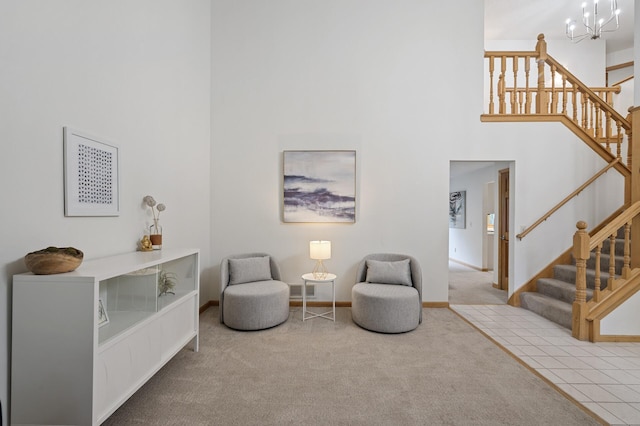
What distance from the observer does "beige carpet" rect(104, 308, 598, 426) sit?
1.91 metres

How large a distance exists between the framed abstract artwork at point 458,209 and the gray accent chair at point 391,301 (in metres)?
5.67

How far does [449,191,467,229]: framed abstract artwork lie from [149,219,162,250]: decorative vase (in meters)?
8.06

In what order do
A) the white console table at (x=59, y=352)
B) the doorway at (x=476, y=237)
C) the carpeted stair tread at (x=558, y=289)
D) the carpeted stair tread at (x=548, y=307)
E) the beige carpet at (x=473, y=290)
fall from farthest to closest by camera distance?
the doorway at (x=476, y=237) → the beige carpet at (x=473, y=290) → the carpeted stair tread at (x=558, y=289) → the carpeted stair tread at (x=548, y=307) → the white console table at (x=59, y=352)

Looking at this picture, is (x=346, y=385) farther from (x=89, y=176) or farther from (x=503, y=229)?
(x=503, y=229)

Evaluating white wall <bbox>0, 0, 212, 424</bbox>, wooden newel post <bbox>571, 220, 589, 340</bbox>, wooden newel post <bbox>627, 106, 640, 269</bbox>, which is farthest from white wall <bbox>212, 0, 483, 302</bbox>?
wooden newel post <bbox>627, 106, 640, 269</bbox>

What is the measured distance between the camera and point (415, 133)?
4176mm

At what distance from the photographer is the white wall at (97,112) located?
1583 millimetres

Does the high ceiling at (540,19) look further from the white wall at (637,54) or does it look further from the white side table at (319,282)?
the white side table at (319,282)

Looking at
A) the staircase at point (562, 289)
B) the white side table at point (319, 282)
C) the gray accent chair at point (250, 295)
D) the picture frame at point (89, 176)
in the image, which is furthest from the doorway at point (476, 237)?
the picture frame at point (89, 176)

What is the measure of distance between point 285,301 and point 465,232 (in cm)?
672

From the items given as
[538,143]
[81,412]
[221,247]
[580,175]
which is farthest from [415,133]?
[81,412]

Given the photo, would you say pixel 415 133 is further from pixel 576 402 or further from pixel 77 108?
pixel 77 108

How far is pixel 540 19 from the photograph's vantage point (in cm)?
552

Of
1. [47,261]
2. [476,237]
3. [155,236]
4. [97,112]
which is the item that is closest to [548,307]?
[476,237]
